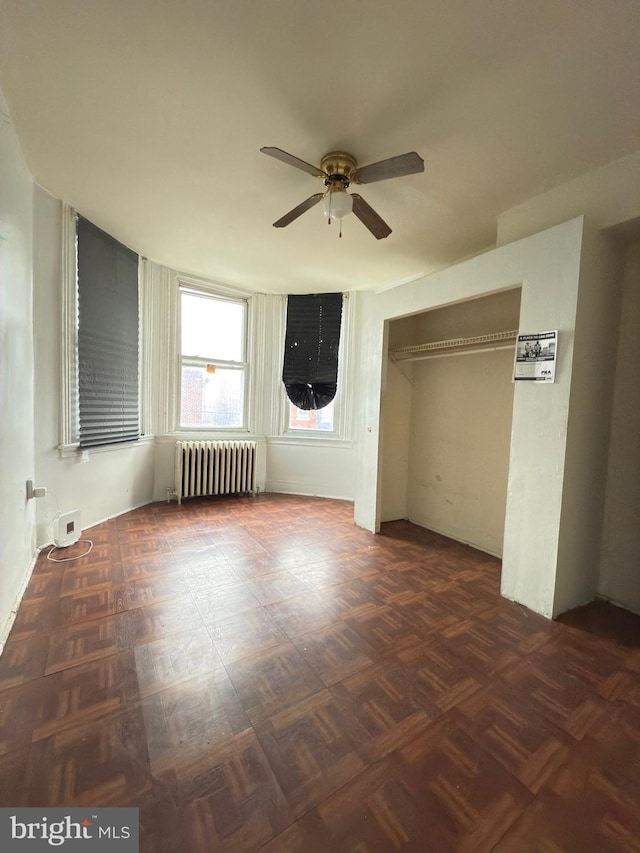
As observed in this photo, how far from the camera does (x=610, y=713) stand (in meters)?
1.44

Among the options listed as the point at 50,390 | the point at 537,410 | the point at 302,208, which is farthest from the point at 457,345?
the point at 50,390

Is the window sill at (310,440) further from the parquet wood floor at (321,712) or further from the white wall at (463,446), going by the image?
the parquet wood floor at (321,712)

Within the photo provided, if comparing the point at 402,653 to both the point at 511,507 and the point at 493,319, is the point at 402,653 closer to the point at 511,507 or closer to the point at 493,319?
the point at 511,507

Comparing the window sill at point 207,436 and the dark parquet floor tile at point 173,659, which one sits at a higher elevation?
the window sill at point 207,436

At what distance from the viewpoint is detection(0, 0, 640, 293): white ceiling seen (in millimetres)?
1341

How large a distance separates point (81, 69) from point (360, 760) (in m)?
3.19

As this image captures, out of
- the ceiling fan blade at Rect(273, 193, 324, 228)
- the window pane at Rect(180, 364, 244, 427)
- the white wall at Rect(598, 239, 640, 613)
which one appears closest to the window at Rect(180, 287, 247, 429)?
the window pane at Rect(180, 364, 244, 427)

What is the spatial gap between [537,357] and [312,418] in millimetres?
3061

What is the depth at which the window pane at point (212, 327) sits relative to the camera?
428 centimetres

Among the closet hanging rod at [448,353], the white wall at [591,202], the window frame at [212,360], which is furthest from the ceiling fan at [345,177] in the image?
the window frame at [212,360]

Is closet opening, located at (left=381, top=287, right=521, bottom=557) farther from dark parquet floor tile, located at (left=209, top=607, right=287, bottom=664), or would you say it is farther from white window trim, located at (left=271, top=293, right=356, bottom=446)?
dark parquet floor tile, located at (left=209, top=607, right=287, bottom=664)

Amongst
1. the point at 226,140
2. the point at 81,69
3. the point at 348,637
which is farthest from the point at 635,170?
the point at 348,637

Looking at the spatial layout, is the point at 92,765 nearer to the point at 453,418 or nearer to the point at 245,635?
the point at 245,635

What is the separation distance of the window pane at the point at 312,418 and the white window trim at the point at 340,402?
51 millimetres
